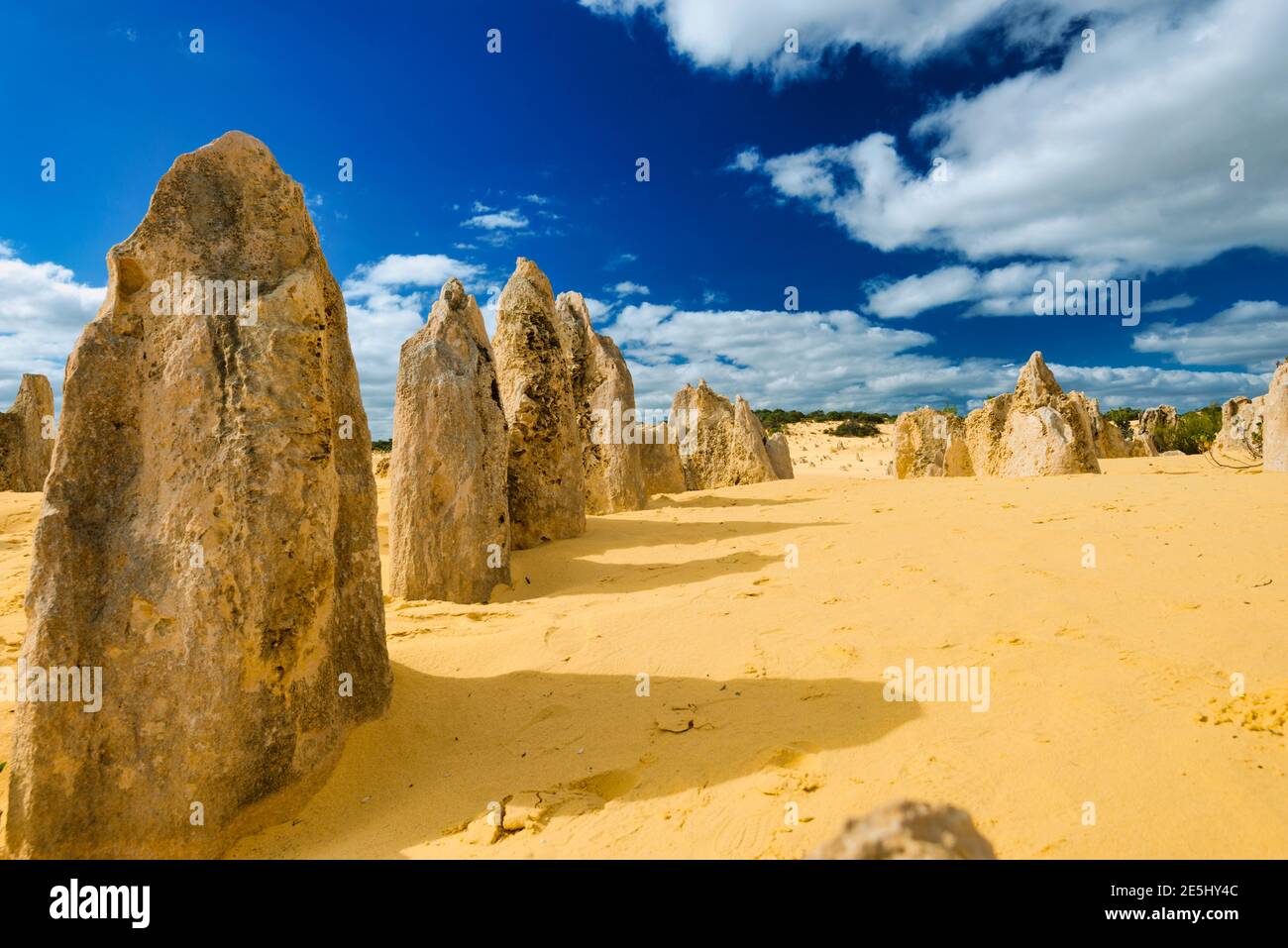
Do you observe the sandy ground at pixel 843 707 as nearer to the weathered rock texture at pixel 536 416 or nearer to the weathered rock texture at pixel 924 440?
the weathered rock texture at pixel 536 416

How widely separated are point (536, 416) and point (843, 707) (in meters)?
5.55

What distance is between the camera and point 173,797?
2516 millimetres

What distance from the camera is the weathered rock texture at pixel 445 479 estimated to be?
5.59 metres

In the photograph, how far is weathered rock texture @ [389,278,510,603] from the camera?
220 inches

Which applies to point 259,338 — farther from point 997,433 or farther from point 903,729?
point 997,433

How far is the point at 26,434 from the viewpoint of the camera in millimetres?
15914

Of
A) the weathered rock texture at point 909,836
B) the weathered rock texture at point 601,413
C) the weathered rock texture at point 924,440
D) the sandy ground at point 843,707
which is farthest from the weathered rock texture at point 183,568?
the weathered rock texture at point 924,440

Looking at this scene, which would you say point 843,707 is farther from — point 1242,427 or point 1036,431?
point 1242,427

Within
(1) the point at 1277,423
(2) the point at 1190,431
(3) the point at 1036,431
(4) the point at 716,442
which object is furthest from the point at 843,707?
(2) the point at 1190,431

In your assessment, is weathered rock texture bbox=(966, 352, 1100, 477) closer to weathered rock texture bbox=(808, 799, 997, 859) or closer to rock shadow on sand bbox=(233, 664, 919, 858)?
rock shadow on sand bbox=(233, 664, 919, 858)

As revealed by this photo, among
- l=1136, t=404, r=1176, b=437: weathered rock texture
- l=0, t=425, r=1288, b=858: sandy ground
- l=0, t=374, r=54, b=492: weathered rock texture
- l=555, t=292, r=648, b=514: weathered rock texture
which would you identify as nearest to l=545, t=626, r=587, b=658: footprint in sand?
l=0, t=425, r=1288, b=858: sandy ground

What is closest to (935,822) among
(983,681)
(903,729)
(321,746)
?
(903,729)

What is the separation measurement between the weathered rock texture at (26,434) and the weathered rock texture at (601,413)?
12.6 meters
